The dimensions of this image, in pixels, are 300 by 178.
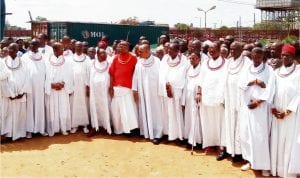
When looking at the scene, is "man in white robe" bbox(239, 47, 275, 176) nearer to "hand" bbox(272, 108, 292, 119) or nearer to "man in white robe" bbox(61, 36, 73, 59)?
"hand" bbox(272, 108, 292, 119)

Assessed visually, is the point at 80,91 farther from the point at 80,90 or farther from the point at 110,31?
the point at 110,31

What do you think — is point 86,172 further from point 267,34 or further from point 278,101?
point 267,34

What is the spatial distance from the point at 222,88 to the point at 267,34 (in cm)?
2451

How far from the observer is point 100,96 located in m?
8.60

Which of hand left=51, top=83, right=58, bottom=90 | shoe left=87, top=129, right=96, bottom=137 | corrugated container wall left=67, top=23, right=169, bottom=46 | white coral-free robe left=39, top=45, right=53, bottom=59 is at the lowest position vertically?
shoe left=87, top=129, right=96, bottom=137

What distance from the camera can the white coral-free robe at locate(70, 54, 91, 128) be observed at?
8.72m

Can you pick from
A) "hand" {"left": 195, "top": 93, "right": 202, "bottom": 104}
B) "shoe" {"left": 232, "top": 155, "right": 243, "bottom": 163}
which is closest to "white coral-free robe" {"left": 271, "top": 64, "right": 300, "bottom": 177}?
"shoe" {"left": 232, "top": 155, "right": 243, "bottom": 163}

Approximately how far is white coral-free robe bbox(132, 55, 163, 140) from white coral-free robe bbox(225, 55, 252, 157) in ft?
5.97

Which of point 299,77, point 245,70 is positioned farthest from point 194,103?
point 299,77

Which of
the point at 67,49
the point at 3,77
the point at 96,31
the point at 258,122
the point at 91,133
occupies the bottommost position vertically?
the point at 91,133

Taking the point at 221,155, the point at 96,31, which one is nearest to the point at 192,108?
the point at 221,155

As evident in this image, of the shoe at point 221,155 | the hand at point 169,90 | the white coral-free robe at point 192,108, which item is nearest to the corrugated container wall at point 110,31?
the hand at point 169,90

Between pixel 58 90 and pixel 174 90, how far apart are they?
7.82ft

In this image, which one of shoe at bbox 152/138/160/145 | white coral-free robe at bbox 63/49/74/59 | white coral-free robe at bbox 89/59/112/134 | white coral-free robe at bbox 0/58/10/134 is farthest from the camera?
white coral-free robe at bbox 63/49/74/59
